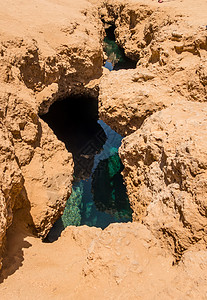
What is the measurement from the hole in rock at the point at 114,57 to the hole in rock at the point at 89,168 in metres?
4.21

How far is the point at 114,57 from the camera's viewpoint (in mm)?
14344

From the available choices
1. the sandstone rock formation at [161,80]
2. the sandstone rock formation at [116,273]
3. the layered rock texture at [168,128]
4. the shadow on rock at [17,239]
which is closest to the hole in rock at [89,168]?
the shadow on rock at [17,239]

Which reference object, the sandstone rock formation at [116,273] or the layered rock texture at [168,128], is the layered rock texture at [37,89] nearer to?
the sandstone rock formation at [116,273]

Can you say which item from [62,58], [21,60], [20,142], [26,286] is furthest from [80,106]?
[26,286]

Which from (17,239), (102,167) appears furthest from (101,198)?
(17,239)

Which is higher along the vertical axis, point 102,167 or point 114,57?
point 114,57

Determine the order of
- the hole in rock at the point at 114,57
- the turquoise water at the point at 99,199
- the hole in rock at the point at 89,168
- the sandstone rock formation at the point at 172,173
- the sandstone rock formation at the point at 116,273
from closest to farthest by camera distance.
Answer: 1. the sandstone rock formation at the point at 116,273
2. the sandstone rock formation at the point at 172,173
3. the turquoise water at the point at 99,199
4. the hole in rock at the point at 89,168
5. the hole in rock at the point at 114,57

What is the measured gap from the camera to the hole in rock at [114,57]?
13.0 metres

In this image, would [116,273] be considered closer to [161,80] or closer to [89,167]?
[161,80]

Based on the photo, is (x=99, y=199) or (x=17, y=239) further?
(x=99, y=199)

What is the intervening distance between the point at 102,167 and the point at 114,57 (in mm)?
8570

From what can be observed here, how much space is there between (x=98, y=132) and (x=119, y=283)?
7.80 meters

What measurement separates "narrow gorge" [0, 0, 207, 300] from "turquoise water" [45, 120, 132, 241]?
0.04 m

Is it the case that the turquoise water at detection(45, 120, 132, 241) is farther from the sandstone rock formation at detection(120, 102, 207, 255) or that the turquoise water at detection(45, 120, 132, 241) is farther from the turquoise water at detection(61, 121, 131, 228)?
the sandstone rock formation at detection(120, 102, 207, 255)
